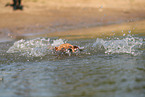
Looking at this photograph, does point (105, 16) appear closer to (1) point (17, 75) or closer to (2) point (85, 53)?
(2) point (85, 53)

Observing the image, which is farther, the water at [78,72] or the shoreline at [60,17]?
A: the shoreline at [60,17]

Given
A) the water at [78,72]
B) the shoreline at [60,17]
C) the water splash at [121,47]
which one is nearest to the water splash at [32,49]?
the water at [78,72]

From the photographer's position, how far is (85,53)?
627cm

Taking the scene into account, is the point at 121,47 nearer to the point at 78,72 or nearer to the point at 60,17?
the point at 78,72

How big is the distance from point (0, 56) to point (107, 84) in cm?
398

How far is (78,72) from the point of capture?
4469 mm

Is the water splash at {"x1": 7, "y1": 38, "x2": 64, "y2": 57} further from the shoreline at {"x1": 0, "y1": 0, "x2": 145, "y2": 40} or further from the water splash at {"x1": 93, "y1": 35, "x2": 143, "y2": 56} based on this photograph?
the shoreline at {"x1": 0, "y1": 0, "x2": 145, "y2": 40}

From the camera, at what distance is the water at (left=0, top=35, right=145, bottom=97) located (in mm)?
3459

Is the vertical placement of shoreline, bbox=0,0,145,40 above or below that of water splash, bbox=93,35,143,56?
above

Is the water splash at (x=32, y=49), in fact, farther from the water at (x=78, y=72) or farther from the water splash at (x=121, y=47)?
the water splash at (x=121, y=47)

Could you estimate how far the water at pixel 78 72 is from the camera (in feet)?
11.3

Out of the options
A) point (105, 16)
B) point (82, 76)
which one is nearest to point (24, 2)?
point (105, 16)

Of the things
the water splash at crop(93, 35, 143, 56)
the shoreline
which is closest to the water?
the water splash at crop(93, 35, 143, 56)

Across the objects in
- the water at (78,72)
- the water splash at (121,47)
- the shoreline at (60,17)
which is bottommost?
the water at (78,72)
